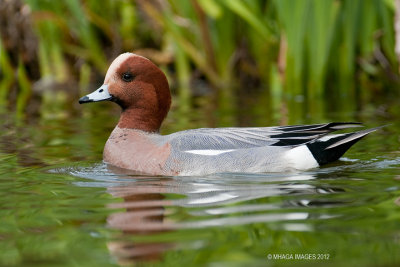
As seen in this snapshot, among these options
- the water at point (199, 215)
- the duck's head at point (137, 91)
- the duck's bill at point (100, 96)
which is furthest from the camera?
the duck's head at point (137, 91)

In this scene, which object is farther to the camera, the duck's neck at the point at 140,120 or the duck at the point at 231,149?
the duck's neck at the point at 140,120

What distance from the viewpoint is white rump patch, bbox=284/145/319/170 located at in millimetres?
4875

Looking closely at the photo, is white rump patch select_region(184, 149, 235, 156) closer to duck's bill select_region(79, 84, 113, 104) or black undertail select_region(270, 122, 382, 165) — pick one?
black undertail select_region(270, 122, 382, 165)

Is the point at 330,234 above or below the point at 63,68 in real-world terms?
below

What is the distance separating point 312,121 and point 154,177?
2.82 meters

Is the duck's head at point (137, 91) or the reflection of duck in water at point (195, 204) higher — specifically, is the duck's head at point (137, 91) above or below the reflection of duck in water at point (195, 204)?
above

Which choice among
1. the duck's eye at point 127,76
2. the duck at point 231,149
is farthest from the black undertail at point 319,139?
the duck's eye at point 127,76

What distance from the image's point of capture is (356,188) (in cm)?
405

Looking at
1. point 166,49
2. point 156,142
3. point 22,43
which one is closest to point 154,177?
Result: point 156,142

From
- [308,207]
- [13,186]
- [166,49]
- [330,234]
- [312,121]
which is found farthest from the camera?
[166,49]

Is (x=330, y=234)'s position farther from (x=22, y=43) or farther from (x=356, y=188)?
(x=22, y=43)

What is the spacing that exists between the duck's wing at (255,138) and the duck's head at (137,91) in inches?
20.6

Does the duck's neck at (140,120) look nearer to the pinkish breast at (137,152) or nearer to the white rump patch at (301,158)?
the pinkish breast at (137,152)

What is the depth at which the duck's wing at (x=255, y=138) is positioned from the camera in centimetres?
491
